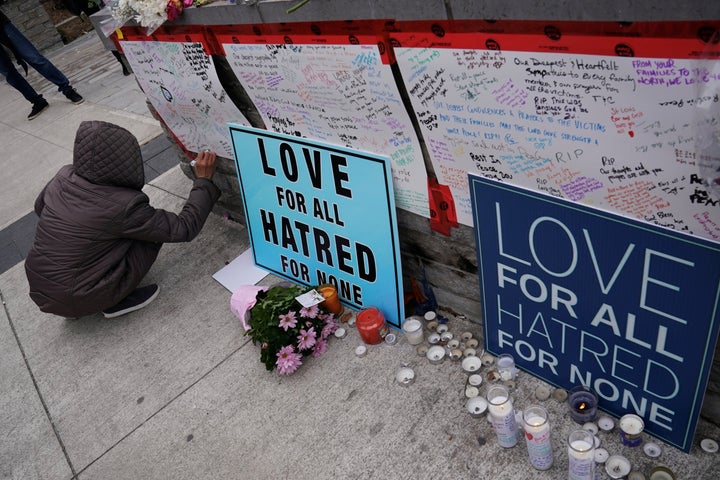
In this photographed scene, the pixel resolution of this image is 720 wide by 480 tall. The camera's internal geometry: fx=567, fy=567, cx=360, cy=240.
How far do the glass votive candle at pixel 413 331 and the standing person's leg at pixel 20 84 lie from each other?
7134mm

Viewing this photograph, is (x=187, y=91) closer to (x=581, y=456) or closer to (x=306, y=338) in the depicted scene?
(x=306, y=338)

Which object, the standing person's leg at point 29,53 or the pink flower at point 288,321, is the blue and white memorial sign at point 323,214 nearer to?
the pink flower at point 288,321

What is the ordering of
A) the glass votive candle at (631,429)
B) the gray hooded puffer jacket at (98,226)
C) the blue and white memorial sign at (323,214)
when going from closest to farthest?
the glass votive candle at (631,429), the blue and white memorial sign at (323,214), the gray hooded puffer jacket at (98,226)

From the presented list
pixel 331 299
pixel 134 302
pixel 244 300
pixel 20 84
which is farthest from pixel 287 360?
pixel 20 84

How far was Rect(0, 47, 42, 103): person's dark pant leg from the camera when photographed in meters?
7.38

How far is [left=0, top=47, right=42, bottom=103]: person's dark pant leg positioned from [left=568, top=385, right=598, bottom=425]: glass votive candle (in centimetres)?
800

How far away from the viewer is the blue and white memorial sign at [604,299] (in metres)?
1.82

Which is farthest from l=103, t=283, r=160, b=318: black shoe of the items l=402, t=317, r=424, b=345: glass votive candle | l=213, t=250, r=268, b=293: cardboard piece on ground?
l=402, t=317, r=424, b=345: glass votive candle

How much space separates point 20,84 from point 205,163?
5790 millimetres

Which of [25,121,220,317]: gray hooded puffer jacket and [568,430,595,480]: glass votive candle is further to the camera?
[25,121,220,317]: gray hooded puffer jacket

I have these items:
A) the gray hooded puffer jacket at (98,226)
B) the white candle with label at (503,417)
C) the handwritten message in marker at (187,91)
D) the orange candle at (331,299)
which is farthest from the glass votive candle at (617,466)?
the gray hooded puffer jacket at (98,226)

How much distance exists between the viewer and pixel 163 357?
10.9 feet

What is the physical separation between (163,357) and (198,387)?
406mm

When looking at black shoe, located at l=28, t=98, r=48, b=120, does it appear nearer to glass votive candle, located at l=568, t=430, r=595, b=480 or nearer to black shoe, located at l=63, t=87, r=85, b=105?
black shoe, located at l=63, t=87, r=85, b=105
